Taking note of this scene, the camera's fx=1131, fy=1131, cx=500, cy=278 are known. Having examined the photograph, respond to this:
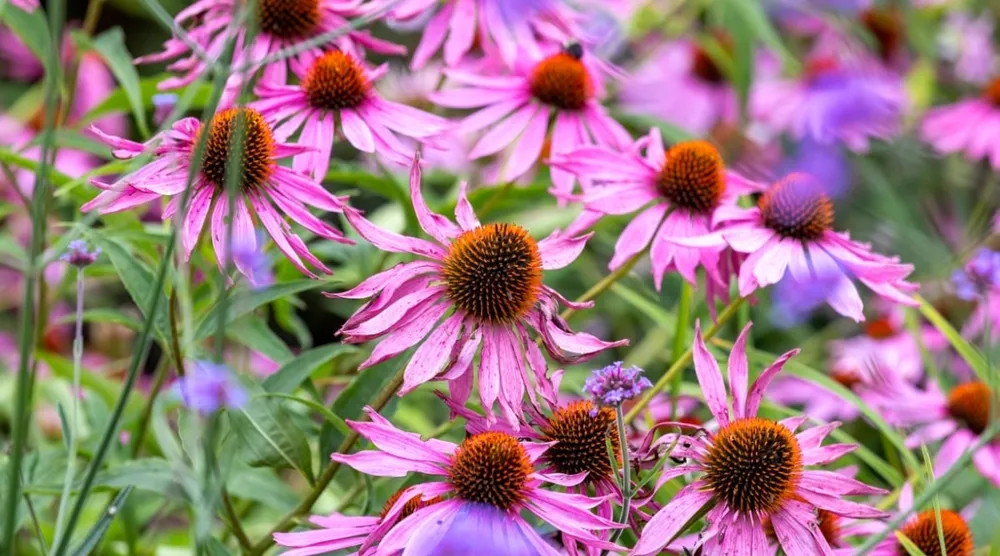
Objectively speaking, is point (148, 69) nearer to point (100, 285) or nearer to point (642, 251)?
point (100, 285)

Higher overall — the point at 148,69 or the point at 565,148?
the point at 565,148

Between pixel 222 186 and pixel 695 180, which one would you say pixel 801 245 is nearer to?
pixel 695 180

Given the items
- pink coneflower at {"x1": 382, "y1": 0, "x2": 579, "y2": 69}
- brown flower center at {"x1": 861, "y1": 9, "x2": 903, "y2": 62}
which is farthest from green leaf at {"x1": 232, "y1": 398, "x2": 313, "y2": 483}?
brown flower center at {"x1": 861, "y1": 9, "x2": 903, "y2": 62}

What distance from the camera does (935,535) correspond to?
2.56 feet

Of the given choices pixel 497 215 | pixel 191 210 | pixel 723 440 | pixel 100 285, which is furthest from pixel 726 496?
pixel 100 285

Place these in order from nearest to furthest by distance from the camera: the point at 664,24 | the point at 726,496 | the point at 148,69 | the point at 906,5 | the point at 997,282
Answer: the point at 726,496, the point at 997,282, the point at 664,24, the point at 906,5, the point at 148,69

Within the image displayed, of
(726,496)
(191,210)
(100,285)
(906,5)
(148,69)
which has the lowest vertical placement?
(100,285)

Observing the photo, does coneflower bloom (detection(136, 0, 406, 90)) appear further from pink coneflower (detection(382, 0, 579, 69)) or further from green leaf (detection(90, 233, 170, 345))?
green leaf (detection(90, 233, 170, 345))

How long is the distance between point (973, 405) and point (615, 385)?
650 mm

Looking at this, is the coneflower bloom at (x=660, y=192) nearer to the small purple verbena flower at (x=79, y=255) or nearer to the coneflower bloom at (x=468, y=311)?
the coneflower bloom at (x=468, y=311)

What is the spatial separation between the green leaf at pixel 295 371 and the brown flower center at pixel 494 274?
95 mm

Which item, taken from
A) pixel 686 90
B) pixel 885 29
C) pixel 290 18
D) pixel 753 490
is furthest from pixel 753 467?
pixel 885 29

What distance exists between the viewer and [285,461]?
0.73 m

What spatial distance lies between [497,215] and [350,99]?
40 centimetres
